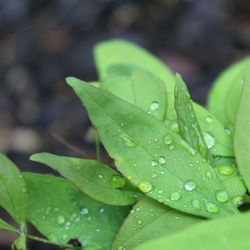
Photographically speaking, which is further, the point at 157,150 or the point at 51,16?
the point at 51,16

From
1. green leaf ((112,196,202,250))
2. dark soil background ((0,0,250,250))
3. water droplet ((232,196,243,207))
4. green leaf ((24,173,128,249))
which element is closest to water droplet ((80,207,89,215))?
green leaf ((24,173,128,249))

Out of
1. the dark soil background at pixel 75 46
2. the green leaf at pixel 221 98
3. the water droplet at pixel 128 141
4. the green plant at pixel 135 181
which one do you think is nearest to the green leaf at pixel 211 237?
the green plant at pixel 135 181

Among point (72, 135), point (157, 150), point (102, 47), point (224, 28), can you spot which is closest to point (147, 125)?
point (157, 150)

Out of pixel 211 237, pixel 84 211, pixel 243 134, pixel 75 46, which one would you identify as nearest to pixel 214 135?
pixel 243 134

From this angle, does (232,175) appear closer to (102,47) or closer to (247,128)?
(247,128)

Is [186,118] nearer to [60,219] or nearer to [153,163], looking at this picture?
[153,163]

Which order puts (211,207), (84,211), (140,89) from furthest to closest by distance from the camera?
(140,89)
(84,211)
(211,207)
